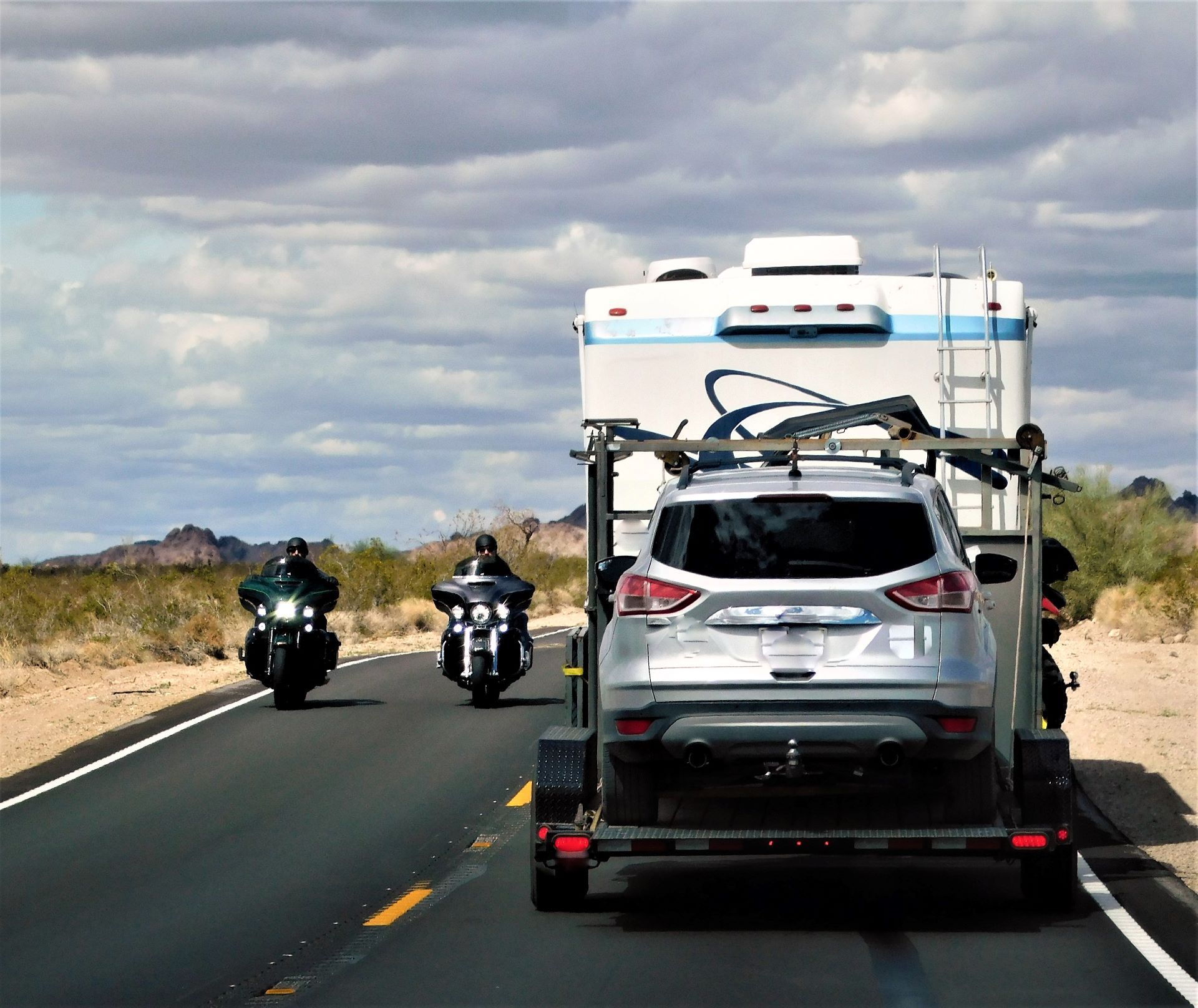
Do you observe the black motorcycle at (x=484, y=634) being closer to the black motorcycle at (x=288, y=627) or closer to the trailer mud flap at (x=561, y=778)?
the black motorcycle at (x=288, y=627)

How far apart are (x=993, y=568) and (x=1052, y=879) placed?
181cm

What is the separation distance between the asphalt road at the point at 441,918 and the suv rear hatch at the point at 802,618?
1403mm

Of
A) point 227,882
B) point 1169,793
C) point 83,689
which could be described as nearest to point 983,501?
point 1169,793

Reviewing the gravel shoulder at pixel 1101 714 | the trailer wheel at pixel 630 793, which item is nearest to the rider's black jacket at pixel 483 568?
the gravel shoulder at pixel 1101 714

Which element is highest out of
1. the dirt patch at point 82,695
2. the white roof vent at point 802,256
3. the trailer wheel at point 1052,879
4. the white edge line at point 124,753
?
the white roof vent at point 802,256

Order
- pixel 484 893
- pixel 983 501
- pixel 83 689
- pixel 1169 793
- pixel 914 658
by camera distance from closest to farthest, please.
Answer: pixel 914 658, pixel 484 893, pixel 983 501, pixel 1169 793, pixel 83 689

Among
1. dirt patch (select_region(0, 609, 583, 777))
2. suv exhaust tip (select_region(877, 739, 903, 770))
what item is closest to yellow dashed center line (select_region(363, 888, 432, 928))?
suv exhaust tip (select_region(877, 739, 903, 770))

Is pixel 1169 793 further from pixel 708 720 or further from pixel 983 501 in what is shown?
pixel 708 720

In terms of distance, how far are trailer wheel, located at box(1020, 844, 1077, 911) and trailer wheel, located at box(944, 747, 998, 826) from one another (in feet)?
1.78

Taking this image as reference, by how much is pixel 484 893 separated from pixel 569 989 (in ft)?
8.97

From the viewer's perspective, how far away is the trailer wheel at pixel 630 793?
32.7 ft

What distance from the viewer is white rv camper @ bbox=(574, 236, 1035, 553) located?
47.5 feet

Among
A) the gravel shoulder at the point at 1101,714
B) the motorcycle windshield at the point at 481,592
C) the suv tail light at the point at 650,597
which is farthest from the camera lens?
the motorcycle windshield at the point at 481,592

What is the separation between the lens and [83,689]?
88.8ft
